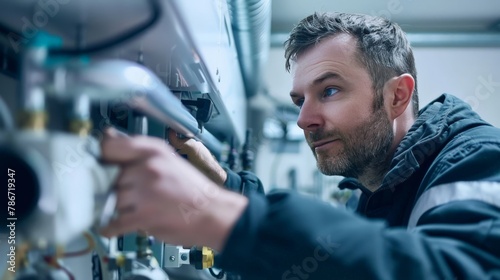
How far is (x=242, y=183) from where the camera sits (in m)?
1.37

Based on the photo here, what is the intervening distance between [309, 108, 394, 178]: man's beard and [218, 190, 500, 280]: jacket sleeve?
0.60m

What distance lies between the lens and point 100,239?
59 centimetres

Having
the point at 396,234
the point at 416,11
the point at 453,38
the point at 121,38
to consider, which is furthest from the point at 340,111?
the point at 453,38

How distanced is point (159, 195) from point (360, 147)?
0.89 m

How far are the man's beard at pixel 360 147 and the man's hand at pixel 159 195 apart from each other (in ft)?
2.57

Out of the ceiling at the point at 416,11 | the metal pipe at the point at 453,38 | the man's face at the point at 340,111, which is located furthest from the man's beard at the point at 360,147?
the metal pipe at the point at 453,38

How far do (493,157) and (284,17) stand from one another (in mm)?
1929

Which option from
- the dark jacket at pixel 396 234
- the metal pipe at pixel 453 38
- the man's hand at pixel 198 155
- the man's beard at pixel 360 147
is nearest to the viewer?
the dark jacket at pixel 396 234

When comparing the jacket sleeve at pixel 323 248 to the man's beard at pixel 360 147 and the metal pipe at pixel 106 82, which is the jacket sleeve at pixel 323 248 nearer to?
the metal pipe at pixel 106 82

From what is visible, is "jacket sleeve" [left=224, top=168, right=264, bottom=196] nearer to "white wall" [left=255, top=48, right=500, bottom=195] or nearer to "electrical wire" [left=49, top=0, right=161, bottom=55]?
"electrical wire" [left=49, top=0, right=161, bottom=55]

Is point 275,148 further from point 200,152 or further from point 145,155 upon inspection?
point 145,155

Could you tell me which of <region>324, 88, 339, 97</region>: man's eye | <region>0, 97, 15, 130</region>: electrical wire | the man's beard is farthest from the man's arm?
<region>0, 97, 15, 130</region>: electrical wire

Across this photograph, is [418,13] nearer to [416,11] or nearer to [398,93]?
[416,11]

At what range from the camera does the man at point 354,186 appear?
486mm
